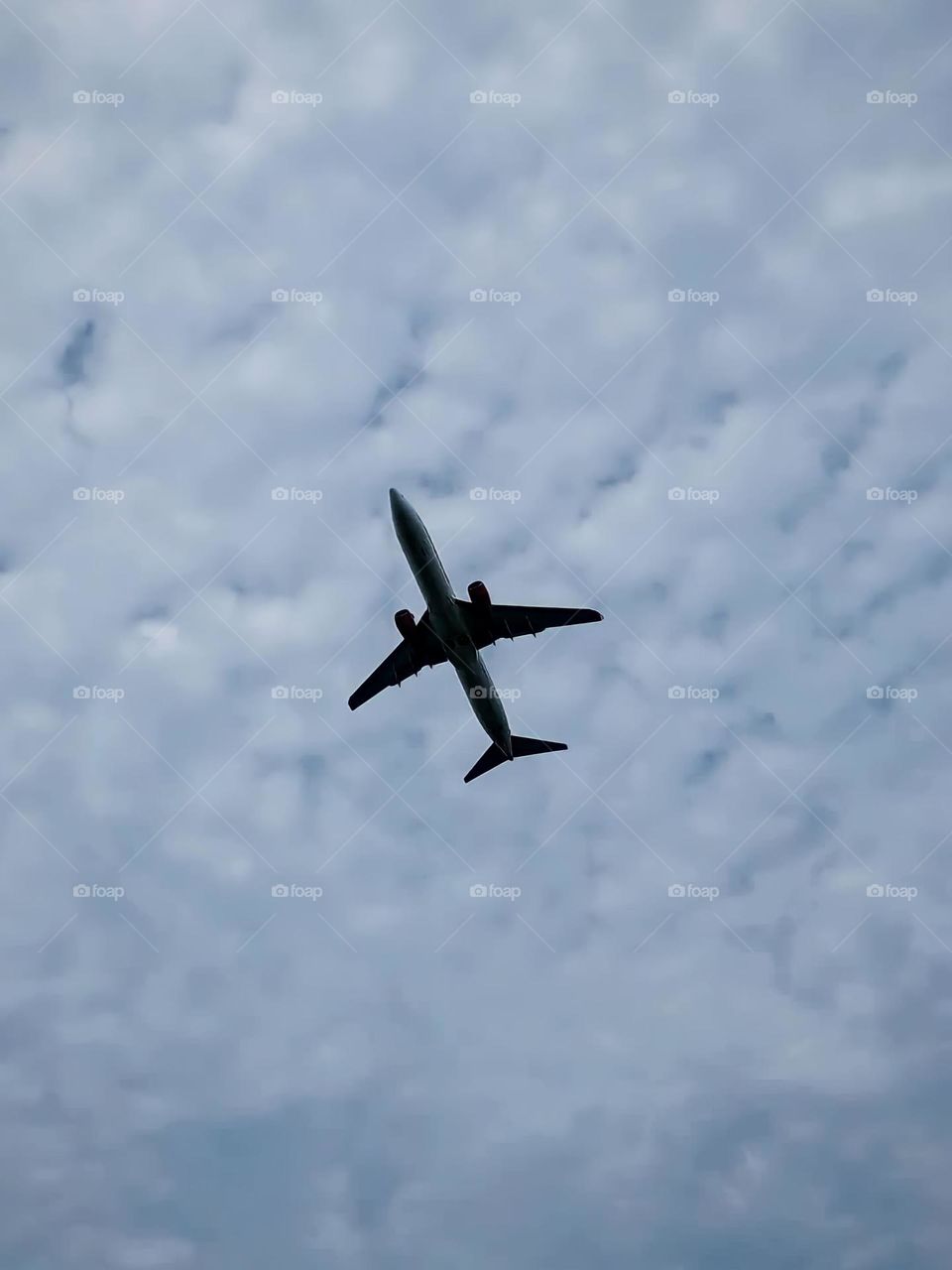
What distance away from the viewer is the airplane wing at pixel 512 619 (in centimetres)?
7125

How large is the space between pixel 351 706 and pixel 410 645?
266 inches

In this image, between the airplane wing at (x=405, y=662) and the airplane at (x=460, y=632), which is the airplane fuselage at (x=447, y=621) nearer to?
the airplane at (x=460, y=632)

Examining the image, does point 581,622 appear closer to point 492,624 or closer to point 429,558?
point 492,624

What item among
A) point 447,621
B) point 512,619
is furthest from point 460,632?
point 512,619

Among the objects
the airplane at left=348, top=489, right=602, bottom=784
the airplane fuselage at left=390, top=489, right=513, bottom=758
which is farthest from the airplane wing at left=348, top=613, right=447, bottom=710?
the airplane fuselage at left=390, top=489, right=513, bottom=758

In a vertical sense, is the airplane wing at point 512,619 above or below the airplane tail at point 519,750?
above

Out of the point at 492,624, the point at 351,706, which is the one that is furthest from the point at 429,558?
the point at 351,706

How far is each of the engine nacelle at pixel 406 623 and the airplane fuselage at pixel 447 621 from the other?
14.4 feet

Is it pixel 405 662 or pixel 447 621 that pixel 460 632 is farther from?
pixel 405 662

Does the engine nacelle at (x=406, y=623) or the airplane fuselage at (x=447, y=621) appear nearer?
the airplane fuselage at (x=447, y=621)

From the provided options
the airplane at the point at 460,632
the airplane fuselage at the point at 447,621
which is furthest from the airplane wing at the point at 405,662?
the airplane fuselage at the point at 447,621

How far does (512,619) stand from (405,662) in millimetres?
8074

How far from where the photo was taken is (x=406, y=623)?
73.9 meters

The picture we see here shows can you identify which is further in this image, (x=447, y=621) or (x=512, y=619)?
(x=512, y=619)
